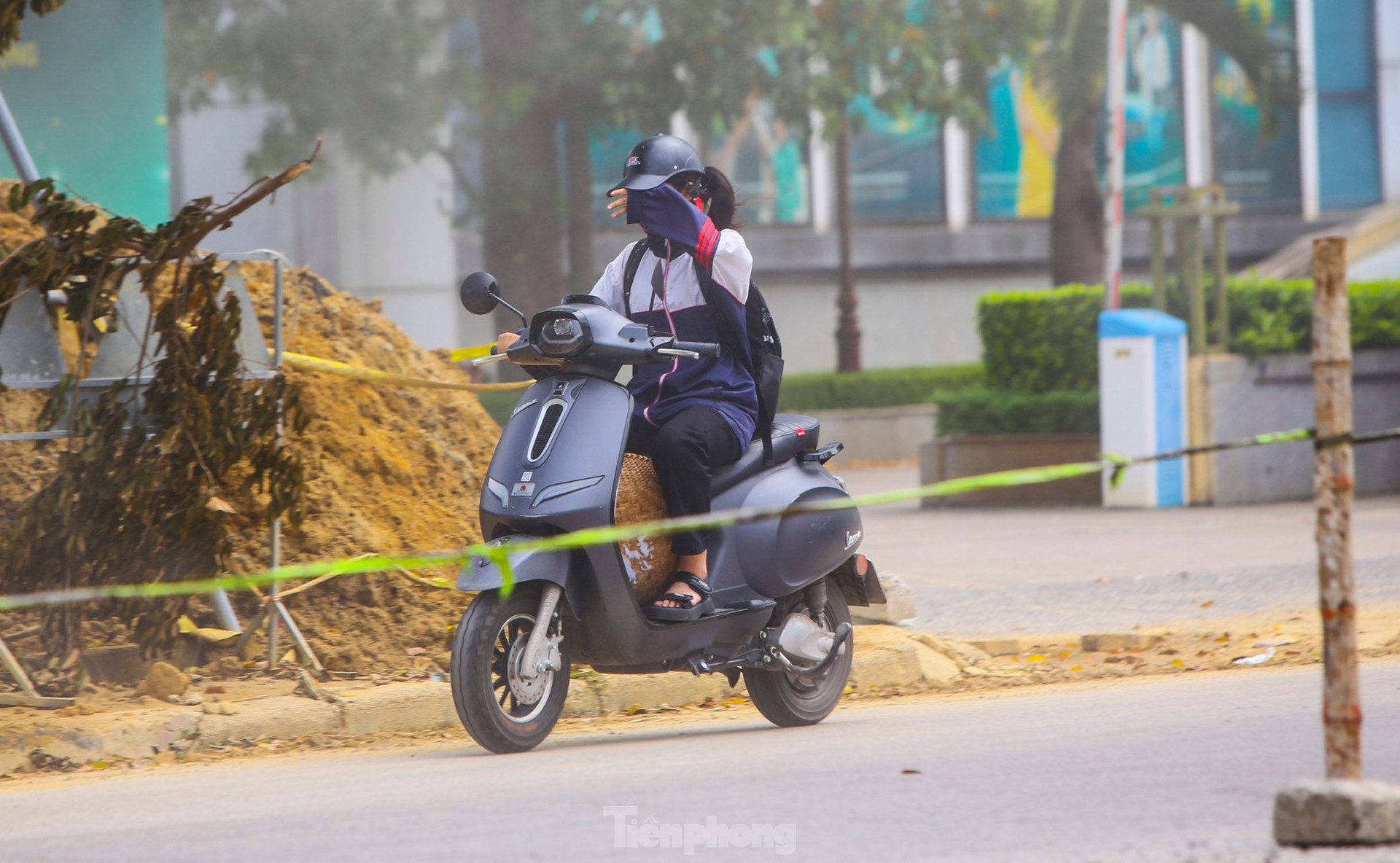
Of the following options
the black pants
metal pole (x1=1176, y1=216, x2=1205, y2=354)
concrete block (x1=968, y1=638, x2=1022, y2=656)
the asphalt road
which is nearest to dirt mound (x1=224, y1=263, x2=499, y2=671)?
the asphalt road

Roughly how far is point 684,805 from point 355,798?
0.94 meters

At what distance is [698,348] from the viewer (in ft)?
17.4

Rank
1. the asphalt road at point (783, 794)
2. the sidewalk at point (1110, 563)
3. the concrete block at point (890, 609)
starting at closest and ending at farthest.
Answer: the asphalt road at point (783, 794) → the concrete block at point (890, 609) → the sidewalk at point (1110, 563)

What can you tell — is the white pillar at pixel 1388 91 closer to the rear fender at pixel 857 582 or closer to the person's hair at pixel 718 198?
the rear fender at pixel 857 582

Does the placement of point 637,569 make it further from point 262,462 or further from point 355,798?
point 262,462

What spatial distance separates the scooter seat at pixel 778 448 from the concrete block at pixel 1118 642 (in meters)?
2.41

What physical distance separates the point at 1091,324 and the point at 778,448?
1040 centimetres

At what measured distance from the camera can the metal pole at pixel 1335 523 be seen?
151 inches

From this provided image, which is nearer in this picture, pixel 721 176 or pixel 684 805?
pixel 684 805

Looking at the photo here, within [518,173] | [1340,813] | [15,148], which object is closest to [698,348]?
[1340,813]

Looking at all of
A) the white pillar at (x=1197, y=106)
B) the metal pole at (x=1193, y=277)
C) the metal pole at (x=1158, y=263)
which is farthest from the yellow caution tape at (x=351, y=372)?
the white pillar at (x=1197, y=106)

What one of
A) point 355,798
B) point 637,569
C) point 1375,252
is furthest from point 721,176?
point 1375,252

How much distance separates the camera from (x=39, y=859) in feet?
13.5

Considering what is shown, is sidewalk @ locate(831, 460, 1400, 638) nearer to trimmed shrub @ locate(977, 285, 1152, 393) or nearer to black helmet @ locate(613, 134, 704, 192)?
trimmed shrub @ locate(977, 285, 1152, 393)
